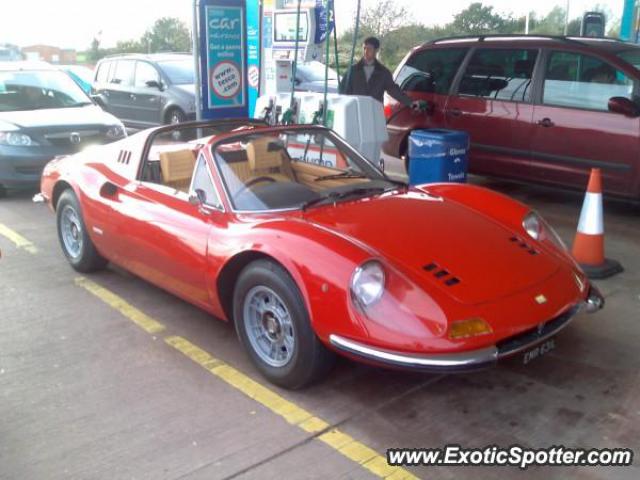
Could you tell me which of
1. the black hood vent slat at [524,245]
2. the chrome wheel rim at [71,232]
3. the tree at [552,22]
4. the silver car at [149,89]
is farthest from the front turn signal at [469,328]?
the tree at [552,22]

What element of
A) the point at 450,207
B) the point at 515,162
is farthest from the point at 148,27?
the point at 450,207

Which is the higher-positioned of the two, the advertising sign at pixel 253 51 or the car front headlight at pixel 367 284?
the advertising sign at pixel 253 51

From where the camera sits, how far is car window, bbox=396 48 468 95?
793 cm

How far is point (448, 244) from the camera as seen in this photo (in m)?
3.51

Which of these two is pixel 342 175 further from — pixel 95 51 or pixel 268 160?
pixel 95 51

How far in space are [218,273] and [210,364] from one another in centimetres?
56

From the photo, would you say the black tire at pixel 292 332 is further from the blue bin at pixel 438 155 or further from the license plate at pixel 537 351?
the blue bin at pixel 438 155

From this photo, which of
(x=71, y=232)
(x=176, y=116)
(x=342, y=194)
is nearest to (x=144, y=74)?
(x=176, y=116)

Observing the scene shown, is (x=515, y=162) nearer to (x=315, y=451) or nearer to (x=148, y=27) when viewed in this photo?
(x=315, y=451)

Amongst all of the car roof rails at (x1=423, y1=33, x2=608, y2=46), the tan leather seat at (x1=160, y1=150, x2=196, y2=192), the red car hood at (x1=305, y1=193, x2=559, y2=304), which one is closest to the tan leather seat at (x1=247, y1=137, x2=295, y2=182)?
the tan leather seat at (x1=160, y1=150, x2=196, y2=192)

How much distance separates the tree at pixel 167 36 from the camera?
1107 inches

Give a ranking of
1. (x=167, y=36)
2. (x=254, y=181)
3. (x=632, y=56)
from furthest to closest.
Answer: (x=167, y=36) < (x=632, y=56) < (x=254, y=181)

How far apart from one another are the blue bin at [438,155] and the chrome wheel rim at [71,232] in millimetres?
3238

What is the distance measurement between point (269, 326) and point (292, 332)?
0.67 feet
